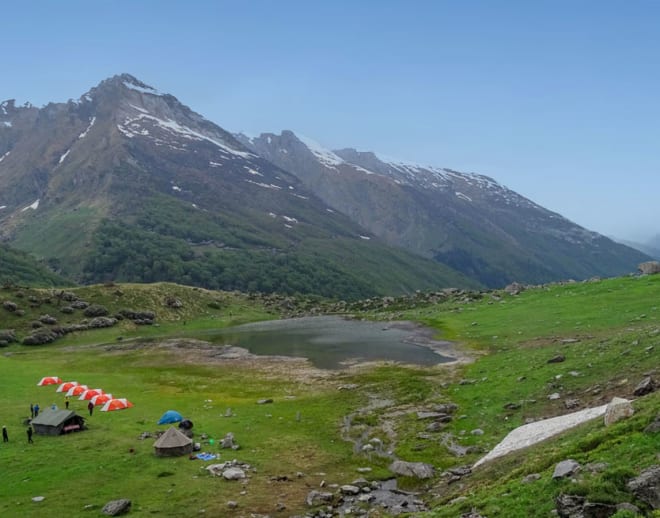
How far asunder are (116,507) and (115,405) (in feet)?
101

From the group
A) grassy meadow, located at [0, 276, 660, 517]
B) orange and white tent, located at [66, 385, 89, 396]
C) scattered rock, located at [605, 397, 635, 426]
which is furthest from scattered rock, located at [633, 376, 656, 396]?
orange and white tent, located at [66, 385, 89, 396]

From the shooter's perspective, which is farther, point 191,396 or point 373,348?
point 373,348

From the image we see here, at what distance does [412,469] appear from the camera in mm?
35906

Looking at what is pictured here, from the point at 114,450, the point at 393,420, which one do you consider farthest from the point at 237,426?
the point at 393,420

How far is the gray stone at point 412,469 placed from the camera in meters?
35.1

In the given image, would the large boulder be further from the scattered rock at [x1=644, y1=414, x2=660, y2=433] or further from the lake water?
the scattered rock at [x1=644, y1=414, x2=660, y2=433]

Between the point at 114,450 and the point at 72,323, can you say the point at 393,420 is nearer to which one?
the point at 114,450

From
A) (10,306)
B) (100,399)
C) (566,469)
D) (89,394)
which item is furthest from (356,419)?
(10,306)

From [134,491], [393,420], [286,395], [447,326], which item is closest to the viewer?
[134,491]

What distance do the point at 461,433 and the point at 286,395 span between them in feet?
91.0

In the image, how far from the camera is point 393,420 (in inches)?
1916

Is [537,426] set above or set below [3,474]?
above

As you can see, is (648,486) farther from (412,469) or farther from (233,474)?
(233,474)

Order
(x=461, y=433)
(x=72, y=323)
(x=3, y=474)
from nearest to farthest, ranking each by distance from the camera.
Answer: (x=3, y=474) → (x=461, y=433) → (x=72, y=323)
